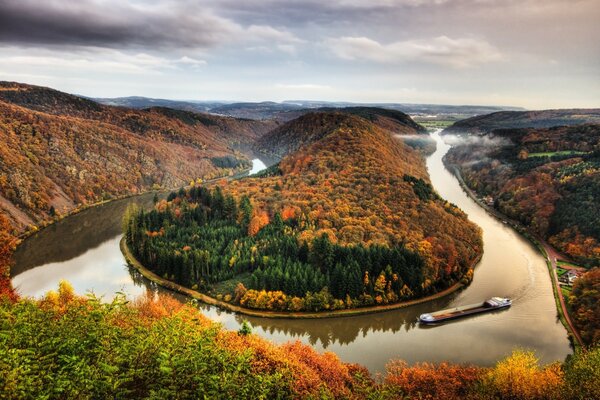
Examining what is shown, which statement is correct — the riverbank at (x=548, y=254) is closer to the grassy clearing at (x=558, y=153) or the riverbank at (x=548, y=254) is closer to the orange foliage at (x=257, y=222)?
the grassy clearing at (x=558, y=153)

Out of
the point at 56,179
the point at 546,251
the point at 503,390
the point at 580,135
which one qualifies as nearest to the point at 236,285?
the point at 503,390

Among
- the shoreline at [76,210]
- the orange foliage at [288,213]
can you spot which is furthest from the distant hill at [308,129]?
the orange foliage at [288,213]

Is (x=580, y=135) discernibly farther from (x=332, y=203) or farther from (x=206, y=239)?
(x=206, y=239)

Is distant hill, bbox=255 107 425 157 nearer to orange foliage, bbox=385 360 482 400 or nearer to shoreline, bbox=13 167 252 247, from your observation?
shoreline, bbox=13 167 252 247

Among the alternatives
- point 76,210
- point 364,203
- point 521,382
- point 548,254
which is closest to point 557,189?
point 548,254

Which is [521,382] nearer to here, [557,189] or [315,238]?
[315,238]

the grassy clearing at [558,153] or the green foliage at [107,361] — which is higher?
the grassy clearing at [558,153]

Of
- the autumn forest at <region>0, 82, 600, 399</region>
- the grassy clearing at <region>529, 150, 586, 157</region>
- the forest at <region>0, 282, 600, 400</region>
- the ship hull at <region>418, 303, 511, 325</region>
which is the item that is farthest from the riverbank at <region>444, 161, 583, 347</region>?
the grassy clearing at <region>529, 150, 586, 157</region>
